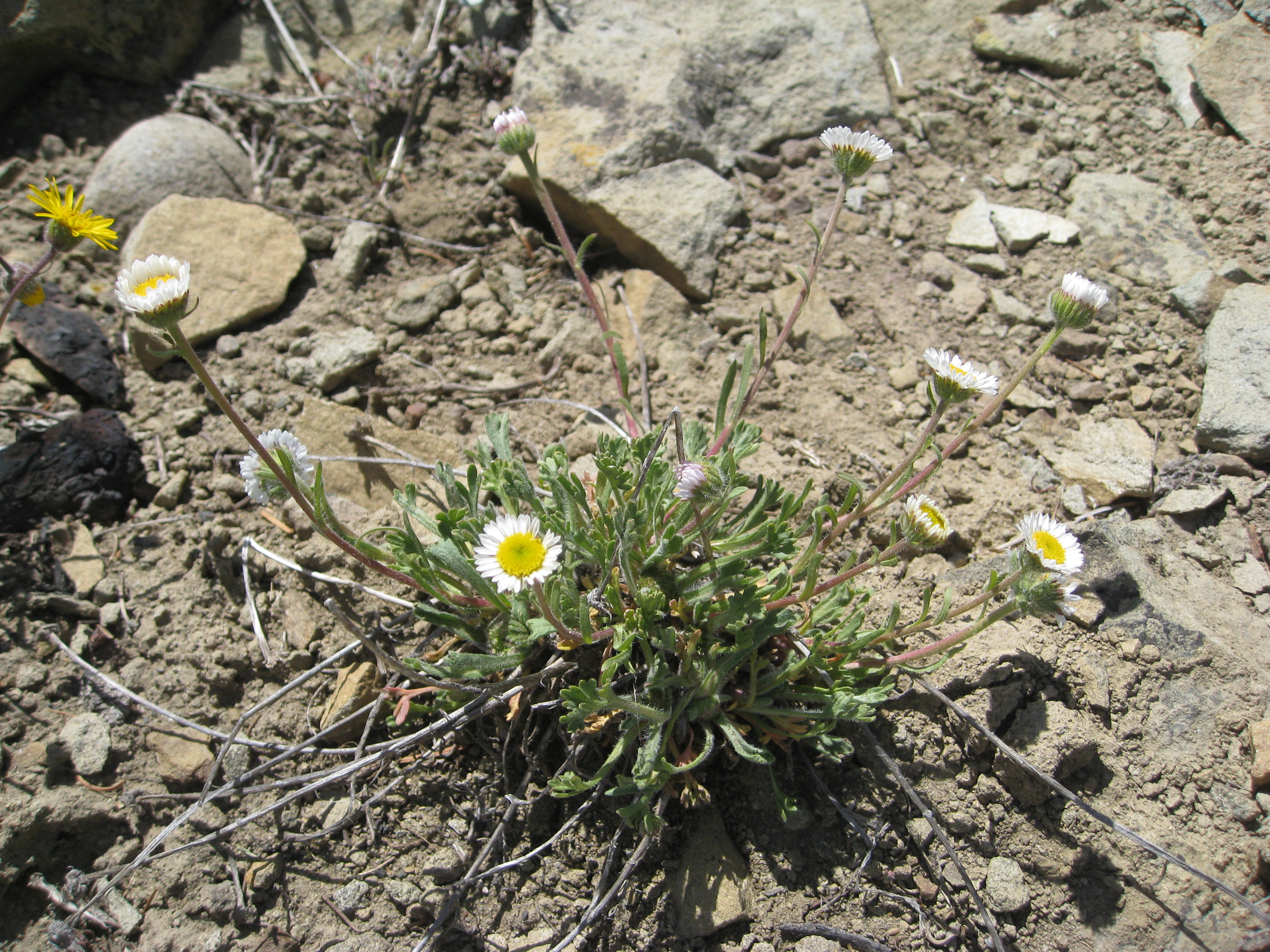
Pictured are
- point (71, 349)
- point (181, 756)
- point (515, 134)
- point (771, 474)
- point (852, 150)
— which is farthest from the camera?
point (71, 349)

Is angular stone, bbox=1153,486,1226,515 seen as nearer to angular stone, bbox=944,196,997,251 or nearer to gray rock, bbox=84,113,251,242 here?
angular stone, bbox=944,196,997,251

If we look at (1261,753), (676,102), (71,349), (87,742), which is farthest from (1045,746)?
(71,349)

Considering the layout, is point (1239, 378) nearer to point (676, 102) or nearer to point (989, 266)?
point (989, 266)

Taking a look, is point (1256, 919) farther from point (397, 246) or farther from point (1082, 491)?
point (397, 246)

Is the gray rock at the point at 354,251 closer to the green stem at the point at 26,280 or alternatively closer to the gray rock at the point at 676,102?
the gray rock at the point at 676,102

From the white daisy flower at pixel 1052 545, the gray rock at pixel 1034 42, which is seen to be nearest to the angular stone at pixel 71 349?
the white daisy flower at pixel 1052 545

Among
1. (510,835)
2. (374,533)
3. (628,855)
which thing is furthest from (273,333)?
(628,855)

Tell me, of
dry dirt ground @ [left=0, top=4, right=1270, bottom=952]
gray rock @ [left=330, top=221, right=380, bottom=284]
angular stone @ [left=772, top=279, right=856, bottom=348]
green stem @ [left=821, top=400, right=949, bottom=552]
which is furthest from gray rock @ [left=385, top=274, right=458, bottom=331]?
green stem @ [left=821, top=400, right=949, bottom=552]

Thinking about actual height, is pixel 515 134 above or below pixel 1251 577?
above
